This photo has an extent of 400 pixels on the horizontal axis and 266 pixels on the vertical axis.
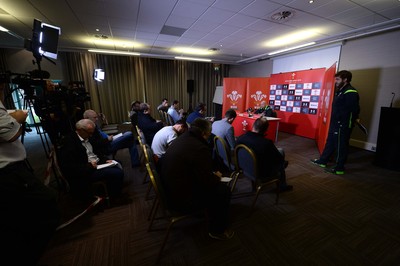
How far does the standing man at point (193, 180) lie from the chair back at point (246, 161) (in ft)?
1.59

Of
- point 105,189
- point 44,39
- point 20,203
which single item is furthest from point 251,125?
point 20,203

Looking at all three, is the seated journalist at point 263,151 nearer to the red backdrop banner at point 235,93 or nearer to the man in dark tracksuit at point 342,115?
the man in dark tracksuit at point 342,115

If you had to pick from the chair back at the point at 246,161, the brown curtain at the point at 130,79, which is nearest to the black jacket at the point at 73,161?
the chair back at the point at 246,161

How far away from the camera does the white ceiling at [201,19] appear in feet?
9.84

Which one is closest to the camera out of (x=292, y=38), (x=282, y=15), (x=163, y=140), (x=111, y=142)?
(x=163, y=140)

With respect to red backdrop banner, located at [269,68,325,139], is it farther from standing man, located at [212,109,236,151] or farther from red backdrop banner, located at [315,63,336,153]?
standing man, located at [212,109,236,151]

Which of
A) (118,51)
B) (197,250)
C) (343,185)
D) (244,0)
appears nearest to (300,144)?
(343,185)

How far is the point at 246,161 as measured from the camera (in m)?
2.04

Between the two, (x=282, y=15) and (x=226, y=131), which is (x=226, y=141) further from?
(x=282, y=15)

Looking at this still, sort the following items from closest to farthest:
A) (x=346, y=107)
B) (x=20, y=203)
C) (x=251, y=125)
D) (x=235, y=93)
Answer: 1. (x=20, y=203)
2. (x=346, y=107)
3. (x=251, y=125)
4. (x=235, y=93)

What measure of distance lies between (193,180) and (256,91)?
6.02 m

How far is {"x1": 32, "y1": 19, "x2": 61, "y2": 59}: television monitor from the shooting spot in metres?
2.07

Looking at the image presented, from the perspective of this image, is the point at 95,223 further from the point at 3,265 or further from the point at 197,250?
the point at 197,250

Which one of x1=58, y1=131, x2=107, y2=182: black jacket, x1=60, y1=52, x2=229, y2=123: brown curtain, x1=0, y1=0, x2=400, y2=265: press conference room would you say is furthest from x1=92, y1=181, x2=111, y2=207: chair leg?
x1=60, y1=52, x2=229, y2=123: brown curtain
